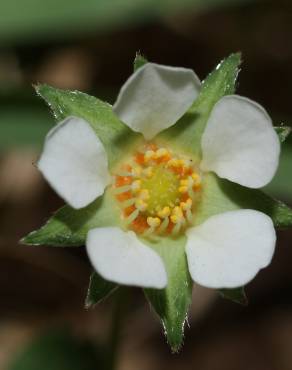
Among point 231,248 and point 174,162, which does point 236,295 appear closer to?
point 231,248

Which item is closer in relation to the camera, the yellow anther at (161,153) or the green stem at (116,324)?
the yellow anther at (161,153)

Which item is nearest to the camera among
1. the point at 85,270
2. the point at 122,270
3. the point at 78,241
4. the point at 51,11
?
the point at 122,270

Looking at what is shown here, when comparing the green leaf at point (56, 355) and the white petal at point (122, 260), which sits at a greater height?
the white petal at point (122, 260)

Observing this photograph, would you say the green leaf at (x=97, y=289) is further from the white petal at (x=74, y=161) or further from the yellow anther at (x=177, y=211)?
the yellow anther at (x=177, y=211)

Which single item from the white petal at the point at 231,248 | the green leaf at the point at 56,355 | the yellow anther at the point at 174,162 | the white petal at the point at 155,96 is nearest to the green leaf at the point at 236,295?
the white petal at the point at 231,248

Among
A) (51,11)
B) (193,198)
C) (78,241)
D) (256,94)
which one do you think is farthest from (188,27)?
(78,241)

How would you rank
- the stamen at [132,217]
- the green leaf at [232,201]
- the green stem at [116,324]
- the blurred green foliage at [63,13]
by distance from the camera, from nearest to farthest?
A: the green leaf at [232,201] → the stamen at [132,217] → the green stem at [116,324] → the blurred green foliage at [63,13]

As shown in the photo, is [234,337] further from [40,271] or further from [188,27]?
[188,27]

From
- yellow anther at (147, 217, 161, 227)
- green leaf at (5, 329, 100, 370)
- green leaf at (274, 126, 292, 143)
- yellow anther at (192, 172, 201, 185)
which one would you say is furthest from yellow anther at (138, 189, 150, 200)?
green leaf at (5, 329, 100, 370)
